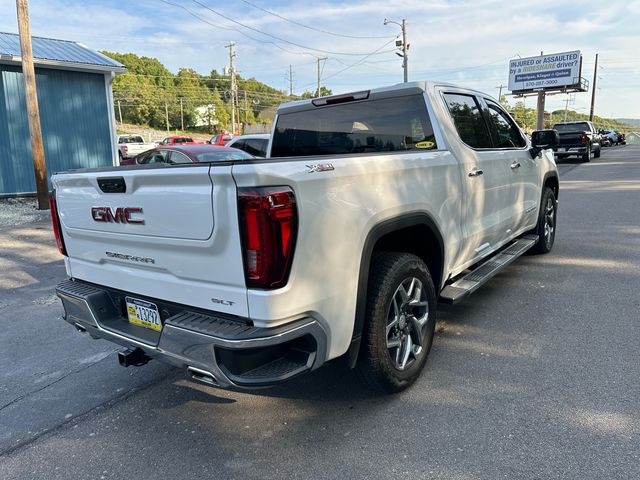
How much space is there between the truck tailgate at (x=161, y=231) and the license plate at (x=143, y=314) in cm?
6

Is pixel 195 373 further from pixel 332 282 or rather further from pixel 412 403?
pixel 412 403

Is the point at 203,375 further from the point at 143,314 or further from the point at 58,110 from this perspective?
the point at 58,110

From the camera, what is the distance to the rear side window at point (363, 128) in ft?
12.6

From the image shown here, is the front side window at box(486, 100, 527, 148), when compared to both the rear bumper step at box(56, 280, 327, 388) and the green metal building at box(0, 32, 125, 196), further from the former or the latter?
the green metal building at box(0, 32, 125, 196)

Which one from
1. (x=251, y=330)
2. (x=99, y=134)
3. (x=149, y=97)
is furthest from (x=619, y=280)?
(x=149, y=97)

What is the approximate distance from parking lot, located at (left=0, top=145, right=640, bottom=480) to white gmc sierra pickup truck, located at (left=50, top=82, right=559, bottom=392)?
368 millimetres

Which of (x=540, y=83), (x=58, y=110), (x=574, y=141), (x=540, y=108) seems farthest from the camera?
(x=540, y=108)

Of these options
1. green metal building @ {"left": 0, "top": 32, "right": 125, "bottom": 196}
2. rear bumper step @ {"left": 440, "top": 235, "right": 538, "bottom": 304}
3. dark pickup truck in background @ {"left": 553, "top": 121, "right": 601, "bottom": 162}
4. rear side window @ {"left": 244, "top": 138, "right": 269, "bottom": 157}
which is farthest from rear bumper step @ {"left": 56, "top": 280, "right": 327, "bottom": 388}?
dark pickup truck in background @ {"left": 553, "top": 121, "right": 601, "bottom": 162}

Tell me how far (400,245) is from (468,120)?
1559mm

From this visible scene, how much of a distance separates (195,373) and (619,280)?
16.0ft

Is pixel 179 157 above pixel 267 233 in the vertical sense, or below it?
above

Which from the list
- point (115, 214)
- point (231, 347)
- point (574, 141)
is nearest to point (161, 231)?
point (115, 214)

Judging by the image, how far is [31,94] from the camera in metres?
11.0

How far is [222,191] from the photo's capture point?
220cm
